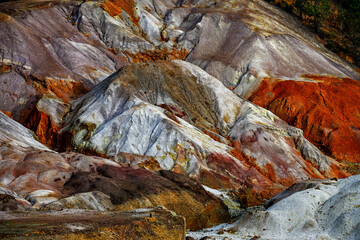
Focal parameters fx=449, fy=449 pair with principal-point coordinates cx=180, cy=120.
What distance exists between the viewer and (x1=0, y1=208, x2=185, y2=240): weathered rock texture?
48.5ft

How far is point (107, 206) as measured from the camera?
22.7 m

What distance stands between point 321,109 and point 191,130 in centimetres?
2191

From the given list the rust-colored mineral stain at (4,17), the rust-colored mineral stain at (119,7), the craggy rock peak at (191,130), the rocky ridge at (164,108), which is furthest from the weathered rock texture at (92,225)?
the rust-colored mineral stain at (119,7)

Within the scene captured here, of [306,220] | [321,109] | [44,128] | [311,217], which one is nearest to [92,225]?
[306,220]

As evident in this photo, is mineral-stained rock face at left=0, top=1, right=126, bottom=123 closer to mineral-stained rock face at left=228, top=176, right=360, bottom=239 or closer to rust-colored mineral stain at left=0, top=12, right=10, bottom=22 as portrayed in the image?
rust-colored mineral stain at left=0, top=12, right=10, bottom=22

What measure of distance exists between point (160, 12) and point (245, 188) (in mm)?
47999

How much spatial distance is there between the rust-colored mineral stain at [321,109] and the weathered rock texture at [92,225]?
35910 mm

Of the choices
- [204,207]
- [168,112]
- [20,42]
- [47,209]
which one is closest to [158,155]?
[168,112]

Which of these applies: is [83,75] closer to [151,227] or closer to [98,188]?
[98,188]

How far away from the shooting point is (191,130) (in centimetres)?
3900

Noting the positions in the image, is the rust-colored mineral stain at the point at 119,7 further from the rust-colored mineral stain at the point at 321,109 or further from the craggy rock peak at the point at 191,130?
the rust-colored mineral stain at the point at 321,109

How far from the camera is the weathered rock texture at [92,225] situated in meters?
14.8

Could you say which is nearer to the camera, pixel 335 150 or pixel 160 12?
pixel 335 150

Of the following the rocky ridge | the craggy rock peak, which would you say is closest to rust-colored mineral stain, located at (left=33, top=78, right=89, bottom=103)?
the rocky ridge
